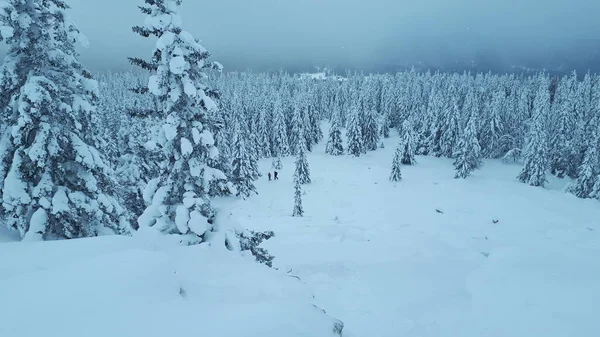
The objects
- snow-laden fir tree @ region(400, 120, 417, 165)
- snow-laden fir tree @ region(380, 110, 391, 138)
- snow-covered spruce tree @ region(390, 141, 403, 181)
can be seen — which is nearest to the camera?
snow-covered spruce tree @ region(390, 141, 403, 181)

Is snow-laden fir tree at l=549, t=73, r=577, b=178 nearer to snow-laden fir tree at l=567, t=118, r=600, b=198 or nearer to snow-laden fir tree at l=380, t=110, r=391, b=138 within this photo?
snow-laden fir tree at l=567, t=118, r=600, b=198

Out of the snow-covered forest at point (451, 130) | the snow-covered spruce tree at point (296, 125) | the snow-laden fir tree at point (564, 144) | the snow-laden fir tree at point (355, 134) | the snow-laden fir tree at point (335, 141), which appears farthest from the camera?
the snow-covered spruce tree at point (296, 125)

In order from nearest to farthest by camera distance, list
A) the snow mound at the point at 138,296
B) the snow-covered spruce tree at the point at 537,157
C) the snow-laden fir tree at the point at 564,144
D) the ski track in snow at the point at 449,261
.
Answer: the snow mound at the point at 138,296 < the ski track in snow at the point at 449,261 < the snow-covered spruce tree at the point at 537,157 < the snow-laden fir tree at the point at 564,144

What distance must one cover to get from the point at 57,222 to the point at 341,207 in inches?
1224

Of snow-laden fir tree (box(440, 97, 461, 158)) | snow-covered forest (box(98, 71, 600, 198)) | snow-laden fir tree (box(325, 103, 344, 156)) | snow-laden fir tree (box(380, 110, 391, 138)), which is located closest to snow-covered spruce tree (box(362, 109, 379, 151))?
snow-covered forest (box(98, 71, 600, 198))

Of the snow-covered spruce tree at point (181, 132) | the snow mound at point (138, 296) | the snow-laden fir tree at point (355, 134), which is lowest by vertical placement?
the snow mound at point (138, 296)

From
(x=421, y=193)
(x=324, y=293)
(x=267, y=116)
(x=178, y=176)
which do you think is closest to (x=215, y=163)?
(x=178, y=176)

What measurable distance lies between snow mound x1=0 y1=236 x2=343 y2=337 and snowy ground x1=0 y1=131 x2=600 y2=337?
25mm

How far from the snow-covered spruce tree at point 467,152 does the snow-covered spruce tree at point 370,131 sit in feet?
72.3

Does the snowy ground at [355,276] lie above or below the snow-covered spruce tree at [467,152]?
below

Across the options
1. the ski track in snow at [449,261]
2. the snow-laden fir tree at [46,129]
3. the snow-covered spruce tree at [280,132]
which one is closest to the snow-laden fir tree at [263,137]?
the snow-covered spruce tree at [280,132]

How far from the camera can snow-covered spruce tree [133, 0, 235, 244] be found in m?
8.03

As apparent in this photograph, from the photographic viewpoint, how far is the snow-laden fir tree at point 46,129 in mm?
8742

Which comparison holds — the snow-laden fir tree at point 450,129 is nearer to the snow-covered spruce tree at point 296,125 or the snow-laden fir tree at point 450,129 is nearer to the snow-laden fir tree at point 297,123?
the snow-laden fir tree at point 297,123
